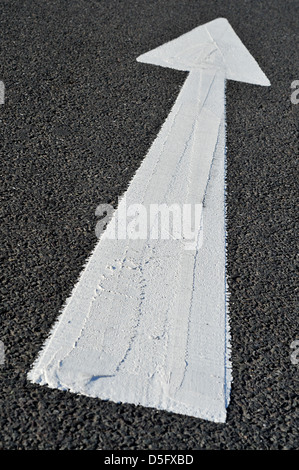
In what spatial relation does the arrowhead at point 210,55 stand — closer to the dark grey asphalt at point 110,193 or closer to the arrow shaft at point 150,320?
the dark grey asphalt at point 110,193

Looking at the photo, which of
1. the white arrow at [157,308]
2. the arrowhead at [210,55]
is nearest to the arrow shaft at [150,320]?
the white arrow at [157,308]

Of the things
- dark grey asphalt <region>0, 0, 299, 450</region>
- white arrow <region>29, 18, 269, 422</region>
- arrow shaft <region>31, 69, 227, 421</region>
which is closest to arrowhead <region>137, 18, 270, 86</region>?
dark grey asphalt <region>0, 0, 299, 450</region>

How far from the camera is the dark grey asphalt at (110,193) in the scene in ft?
6.70

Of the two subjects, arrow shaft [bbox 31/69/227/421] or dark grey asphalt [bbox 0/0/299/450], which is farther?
arrow shaft [bbox 31/69/227/421]

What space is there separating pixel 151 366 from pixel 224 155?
2.02 metres

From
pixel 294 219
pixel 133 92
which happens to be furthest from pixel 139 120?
pixel 294 219

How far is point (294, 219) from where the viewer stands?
3453 mm

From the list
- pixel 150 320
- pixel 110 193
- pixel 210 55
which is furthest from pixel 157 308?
pixel 210 55

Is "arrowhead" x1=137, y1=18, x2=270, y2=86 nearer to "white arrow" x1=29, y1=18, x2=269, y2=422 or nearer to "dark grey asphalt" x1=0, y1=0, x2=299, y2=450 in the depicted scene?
"dark grey asphalt" x1=0, y1=0, x2=299, y2=450

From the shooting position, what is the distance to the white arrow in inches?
85.5

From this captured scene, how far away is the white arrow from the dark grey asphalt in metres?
0.06

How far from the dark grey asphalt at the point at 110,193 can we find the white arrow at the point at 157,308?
2.3 inches

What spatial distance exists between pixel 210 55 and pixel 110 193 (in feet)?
9.27
